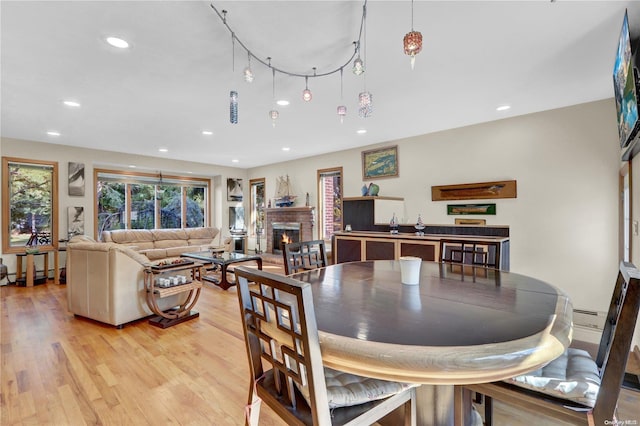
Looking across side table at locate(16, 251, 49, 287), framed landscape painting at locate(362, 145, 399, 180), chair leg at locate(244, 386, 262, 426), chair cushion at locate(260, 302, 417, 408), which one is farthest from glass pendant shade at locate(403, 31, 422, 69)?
side table at locate(16, 251, 49, 287)

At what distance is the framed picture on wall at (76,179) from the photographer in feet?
18.4

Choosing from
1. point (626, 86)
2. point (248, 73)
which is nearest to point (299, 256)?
point (248, 73)

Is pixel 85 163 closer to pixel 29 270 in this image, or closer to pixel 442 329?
pixel 29 270

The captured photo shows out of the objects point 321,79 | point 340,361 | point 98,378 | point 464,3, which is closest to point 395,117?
point 321,79

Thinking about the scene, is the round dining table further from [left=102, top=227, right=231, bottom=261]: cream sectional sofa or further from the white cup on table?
[left=102, top=227, right=231, bottom=261]: cream sectional sofa

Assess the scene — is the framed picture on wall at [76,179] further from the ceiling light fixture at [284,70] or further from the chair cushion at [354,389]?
the chair cushion at [354,389]

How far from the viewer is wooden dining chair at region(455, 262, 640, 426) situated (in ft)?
3.02

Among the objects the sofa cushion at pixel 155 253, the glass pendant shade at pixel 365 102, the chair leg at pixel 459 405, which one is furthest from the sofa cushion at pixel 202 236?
the chair leg at pixel 459 405

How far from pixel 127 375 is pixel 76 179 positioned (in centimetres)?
515

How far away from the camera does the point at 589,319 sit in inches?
130

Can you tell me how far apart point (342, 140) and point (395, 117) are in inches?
57.6

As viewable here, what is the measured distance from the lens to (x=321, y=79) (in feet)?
9.27

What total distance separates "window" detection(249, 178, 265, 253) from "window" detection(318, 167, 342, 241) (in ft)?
7.30

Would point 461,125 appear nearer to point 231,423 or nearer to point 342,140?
point 342,140
